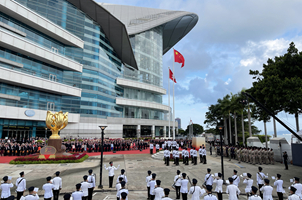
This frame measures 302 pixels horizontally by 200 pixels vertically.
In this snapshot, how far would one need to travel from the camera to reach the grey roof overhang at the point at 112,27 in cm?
4712

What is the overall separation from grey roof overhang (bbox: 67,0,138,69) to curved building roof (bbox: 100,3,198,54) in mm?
8026

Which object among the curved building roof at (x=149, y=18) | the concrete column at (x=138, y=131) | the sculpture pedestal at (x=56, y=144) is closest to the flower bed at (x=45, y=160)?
the sculpture pedestal at (x=56, y=144)

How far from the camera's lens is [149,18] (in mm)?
69875

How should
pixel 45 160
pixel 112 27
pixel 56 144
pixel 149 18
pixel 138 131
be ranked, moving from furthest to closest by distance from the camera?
pixel 149 18, pixel 138 131, pixel 112 27, pixel 56 144, pixel 45 160

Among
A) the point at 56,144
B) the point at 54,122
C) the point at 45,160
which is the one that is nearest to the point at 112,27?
the point at 54,122

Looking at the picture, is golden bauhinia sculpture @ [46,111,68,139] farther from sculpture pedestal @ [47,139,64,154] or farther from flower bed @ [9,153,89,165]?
flower bed @ [9,153,89,165]

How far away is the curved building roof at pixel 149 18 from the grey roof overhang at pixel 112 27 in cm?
803

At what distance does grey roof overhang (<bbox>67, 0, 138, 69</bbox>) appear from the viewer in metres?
47.1

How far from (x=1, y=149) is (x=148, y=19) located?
6045cm

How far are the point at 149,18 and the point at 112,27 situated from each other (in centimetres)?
2257

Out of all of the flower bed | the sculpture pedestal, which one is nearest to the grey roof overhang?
the sculpture pedestal

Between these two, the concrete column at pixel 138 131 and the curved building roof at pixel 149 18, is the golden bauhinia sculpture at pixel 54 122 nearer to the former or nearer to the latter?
the concrete column at pixel 138 131

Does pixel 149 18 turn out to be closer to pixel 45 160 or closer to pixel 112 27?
pixel 112 27

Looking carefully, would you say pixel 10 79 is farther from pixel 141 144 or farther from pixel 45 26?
pixel 141 144
